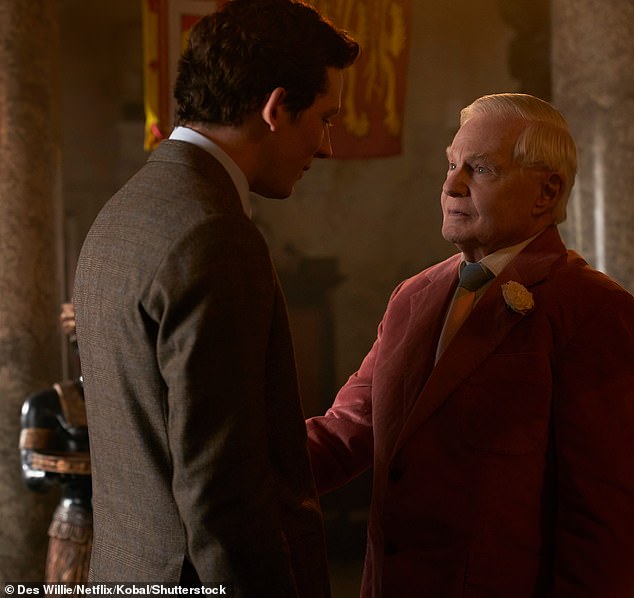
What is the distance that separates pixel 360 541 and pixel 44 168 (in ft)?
10.5

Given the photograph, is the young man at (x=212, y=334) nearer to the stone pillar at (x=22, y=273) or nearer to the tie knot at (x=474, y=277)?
the tie knot at (x=474, y=277)

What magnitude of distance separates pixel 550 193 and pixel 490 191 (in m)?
0.13

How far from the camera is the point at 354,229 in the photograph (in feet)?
21.1

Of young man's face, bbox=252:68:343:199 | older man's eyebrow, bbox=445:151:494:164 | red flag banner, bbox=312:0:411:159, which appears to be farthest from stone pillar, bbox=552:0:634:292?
young man's face, bbox=252:68:343:199

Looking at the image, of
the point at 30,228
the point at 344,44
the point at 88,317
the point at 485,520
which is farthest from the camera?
the point at 30,228

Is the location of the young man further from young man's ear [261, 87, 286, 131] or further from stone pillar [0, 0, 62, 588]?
stone pillar [0, 0, 62, 588]

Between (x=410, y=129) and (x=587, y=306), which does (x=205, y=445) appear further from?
(x=410, y=129)

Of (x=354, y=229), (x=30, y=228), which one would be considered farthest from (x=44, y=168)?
(x=354, y=229)

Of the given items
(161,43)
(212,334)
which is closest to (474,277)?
(212,334)

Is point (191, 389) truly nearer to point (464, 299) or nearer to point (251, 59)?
point (251, 59)

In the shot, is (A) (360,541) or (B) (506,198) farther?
(A) (360,541)

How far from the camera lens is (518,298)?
1.83 metres

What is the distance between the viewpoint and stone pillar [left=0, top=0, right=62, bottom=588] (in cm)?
463

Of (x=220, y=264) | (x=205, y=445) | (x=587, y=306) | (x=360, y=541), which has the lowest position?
(x=360, y=541)
